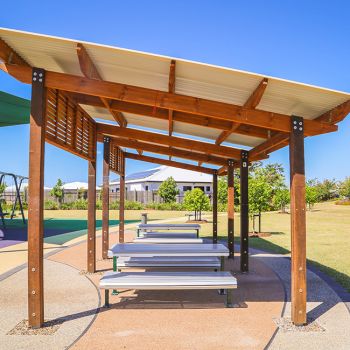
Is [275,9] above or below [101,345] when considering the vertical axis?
above

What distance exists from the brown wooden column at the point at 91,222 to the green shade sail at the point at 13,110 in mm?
3224

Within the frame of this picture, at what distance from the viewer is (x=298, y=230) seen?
4.59 metres

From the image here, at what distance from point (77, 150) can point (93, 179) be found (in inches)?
48.9

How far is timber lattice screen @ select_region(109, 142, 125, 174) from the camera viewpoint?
9696 mm

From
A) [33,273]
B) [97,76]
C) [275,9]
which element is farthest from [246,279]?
[275,9]

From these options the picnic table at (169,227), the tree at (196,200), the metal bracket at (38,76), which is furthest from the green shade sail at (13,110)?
the tree at (196,200)

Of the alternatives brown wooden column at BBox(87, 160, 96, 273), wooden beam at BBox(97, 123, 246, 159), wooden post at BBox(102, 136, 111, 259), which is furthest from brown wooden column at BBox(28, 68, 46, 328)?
wooden post at BBox(102, 136, 111, 259)

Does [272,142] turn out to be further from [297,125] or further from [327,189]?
[327,189]

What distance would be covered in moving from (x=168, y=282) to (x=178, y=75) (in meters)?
2.73

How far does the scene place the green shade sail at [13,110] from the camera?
9237mm

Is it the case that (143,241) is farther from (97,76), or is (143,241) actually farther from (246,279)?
(97,76)

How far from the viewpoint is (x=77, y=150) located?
659 cm

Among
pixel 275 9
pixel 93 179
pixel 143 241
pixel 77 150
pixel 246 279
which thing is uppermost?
pixel 275 9

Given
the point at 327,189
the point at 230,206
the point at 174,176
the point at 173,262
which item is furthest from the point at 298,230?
the point at 327,189
